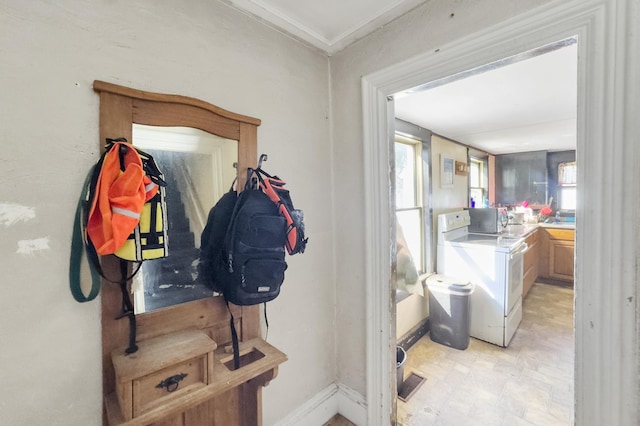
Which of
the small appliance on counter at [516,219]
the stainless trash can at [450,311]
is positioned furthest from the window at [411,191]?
the small appliance on counter at [516,219]

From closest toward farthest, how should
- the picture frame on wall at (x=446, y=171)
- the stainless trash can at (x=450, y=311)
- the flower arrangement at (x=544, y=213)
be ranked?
1. the stainless trash can at (x=450, y=311)
2. the picture frame on wall at (x=446, y=171)
3. the flower arrangement at (x=544, y=213)

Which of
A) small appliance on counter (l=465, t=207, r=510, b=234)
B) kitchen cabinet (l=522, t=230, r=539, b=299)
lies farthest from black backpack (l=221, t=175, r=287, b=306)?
kitchen cabinet (l=522, t=230, r=539, b=299)

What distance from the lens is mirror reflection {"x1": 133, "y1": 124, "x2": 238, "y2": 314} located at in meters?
1.03

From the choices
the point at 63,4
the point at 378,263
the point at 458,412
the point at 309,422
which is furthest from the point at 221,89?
the point at 458,412

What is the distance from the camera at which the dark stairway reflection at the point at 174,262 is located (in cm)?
104

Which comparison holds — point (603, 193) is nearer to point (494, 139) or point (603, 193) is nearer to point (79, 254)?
point (79, 254)

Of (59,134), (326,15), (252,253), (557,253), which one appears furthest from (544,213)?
(59,134)

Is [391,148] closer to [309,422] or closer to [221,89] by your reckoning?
[221,89]

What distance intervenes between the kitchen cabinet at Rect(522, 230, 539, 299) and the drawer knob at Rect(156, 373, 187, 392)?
3.77m

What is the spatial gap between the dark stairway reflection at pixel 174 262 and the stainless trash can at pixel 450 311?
224cm

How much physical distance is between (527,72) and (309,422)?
2.51m

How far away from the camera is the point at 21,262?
0.80m

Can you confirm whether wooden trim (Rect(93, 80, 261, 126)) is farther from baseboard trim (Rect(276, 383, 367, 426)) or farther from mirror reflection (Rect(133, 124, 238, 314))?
baseboard trim (Rect(276, 383, 367, 426))

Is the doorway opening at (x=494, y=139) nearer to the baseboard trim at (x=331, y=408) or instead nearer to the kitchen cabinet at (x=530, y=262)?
the kitchen cabinet at (x=530, y=262)
